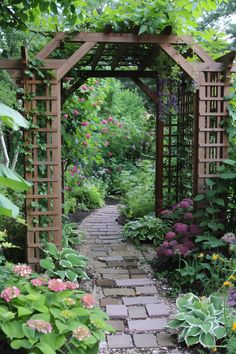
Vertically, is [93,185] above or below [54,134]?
below

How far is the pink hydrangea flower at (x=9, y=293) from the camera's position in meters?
2.46

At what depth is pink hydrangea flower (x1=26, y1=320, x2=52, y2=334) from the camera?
2297 millimetres

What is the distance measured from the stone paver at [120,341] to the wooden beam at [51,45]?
8.20 feet

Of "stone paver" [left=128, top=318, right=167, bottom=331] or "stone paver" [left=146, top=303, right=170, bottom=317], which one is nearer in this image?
"stone paver" [left=128, top=318, right=167, bottom=331]

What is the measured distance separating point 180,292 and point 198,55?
2226 millimetres

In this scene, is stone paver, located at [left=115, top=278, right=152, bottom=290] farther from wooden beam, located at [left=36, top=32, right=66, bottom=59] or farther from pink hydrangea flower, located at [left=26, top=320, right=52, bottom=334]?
wooden beam, located at [left=36, top=32, right=66, bottom=59]

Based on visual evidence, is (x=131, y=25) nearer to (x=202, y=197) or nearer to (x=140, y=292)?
(x=202, y=197)

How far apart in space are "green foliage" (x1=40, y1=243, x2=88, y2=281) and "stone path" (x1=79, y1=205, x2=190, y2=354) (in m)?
0.23

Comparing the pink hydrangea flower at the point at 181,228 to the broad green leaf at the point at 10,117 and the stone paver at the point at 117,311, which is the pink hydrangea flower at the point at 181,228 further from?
the broad green leaf at the point at 10,117

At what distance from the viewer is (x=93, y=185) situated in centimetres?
862

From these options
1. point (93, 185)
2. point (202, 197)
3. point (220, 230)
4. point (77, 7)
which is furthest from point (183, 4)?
point (93, 185)

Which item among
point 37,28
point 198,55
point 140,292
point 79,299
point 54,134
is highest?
point 37,28

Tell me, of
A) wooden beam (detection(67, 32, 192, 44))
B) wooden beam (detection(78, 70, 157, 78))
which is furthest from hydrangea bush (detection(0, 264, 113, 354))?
wooden beam (detection(78, 70, 157, 78))

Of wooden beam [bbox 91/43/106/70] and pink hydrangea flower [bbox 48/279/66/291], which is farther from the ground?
wooden beam [bbox 91/43/106/70]
